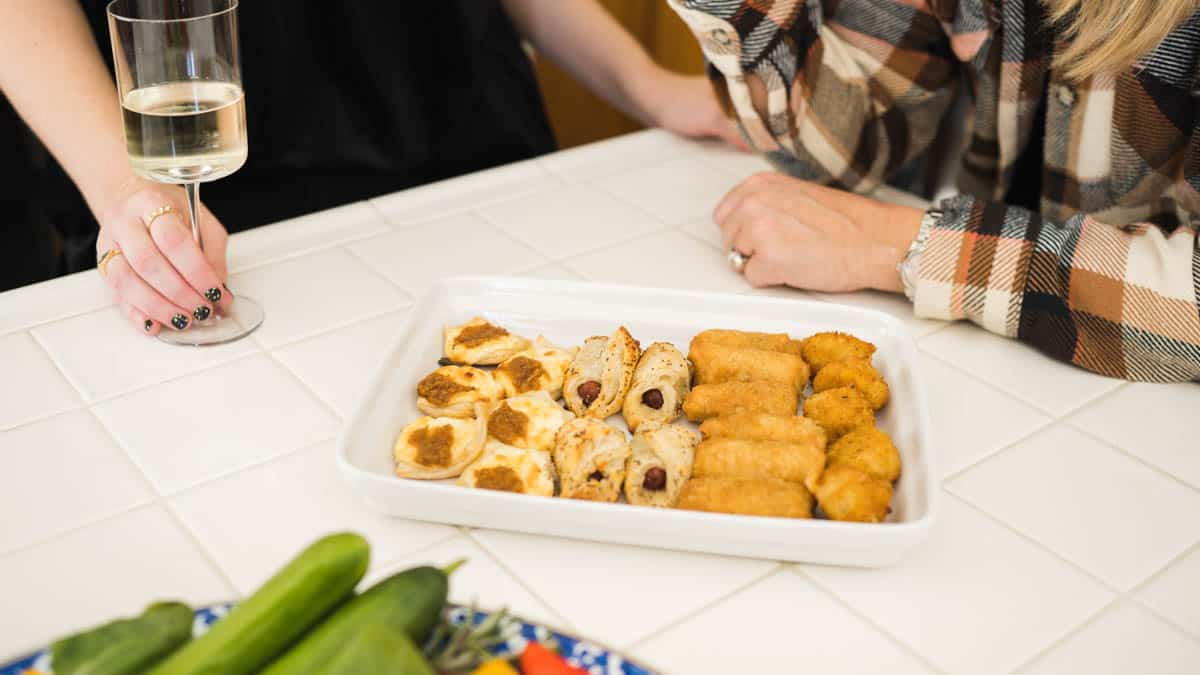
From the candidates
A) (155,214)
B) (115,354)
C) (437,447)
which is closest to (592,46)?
(155,214)

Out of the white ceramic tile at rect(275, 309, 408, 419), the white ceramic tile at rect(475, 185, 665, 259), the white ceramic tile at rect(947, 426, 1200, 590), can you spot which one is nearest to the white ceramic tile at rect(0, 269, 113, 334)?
the white ceramic tile at rect(275, 309, 408, 419)

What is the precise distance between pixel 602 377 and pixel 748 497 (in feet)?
0.67

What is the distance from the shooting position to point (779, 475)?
81 centimetres

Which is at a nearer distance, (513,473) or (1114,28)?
(513,473)

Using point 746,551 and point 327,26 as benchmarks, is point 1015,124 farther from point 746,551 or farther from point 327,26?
point 327,26

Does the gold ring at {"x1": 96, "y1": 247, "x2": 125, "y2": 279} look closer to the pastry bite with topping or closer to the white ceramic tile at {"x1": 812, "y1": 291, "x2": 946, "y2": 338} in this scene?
the pastry bite with topping

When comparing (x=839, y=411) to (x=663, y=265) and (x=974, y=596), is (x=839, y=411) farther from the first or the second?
(x=663, y=265)

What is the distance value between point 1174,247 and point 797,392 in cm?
43

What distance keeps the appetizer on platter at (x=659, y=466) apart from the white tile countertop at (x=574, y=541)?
4cm

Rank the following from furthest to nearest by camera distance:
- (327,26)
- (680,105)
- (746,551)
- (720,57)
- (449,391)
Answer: (327,26)
(680,105)
(720,57)
(449,391)
(746,551)

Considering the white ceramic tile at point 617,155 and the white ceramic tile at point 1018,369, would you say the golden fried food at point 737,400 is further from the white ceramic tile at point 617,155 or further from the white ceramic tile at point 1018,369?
the white ceramic tile at point 617,155

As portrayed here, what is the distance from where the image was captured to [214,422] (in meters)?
0.93

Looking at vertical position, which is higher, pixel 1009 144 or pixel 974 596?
pixel 1009 144

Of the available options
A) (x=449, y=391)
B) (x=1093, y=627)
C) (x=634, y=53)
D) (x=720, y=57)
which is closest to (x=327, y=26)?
(x=634, y=53)
